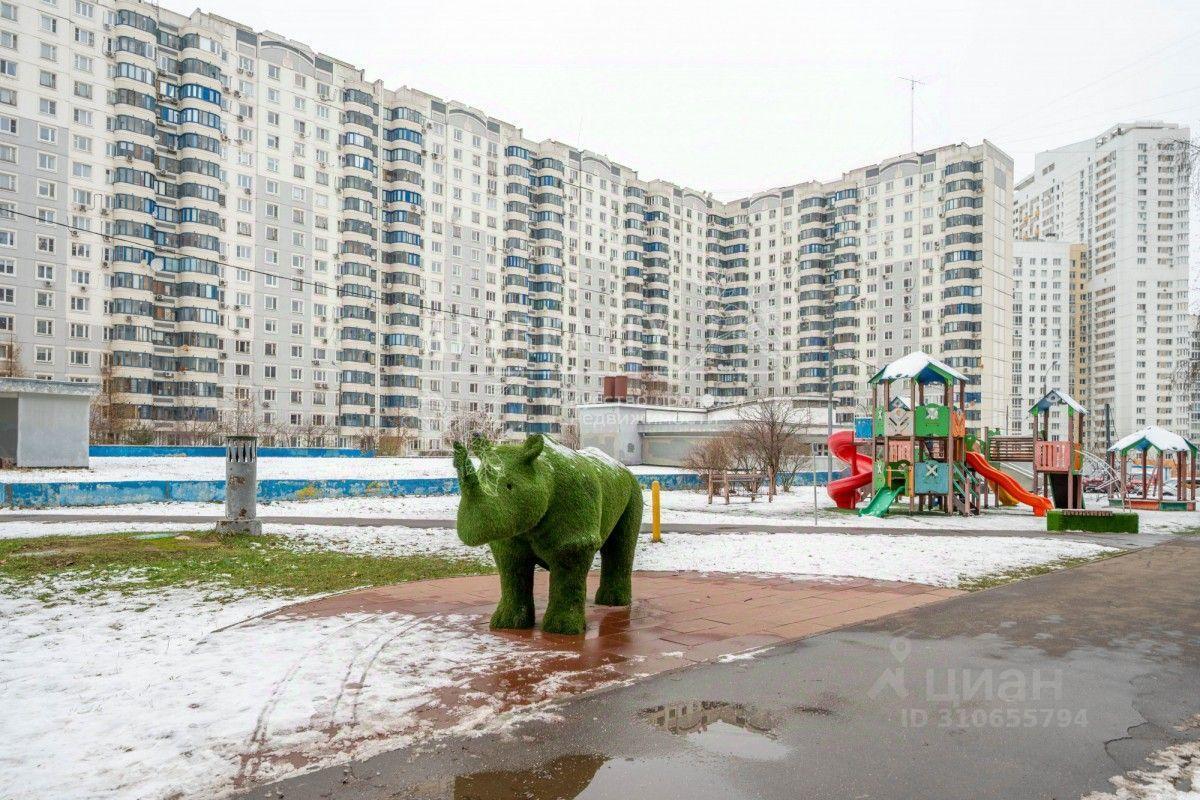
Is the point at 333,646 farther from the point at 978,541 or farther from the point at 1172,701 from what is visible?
the point at 978,541

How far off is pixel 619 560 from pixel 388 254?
250ft

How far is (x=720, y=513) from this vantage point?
23.7 metres

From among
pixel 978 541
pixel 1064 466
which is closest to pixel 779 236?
pixel 1064 466

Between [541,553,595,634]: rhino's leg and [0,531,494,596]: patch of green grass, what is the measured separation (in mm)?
3853

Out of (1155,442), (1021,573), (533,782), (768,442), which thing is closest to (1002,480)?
(1155,442)

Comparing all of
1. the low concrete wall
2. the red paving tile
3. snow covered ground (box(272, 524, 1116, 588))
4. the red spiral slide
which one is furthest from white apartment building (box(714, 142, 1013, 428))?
the red paving tile

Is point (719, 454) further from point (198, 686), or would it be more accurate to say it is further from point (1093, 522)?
point (198, 686)

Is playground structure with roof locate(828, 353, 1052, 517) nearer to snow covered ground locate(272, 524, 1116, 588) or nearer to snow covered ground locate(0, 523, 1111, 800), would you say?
snow covered ground locate(272, 524, 1116, 588)

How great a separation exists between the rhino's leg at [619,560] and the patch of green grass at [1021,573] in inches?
203

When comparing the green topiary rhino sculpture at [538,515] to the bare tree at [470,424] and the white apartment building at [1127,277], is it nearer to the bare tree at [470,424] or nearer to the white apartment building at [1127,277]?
the bare tree at [470,424]

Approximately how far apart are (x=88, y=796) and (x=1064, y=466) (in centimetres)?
2849

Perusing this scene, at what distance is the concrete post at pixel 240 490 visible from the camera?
14.7 m

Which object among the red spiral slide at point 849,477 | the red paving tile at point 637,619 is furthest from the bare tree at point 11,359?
the red paving tile at point 637,619

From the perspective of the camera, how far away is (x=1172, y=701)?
567cm
